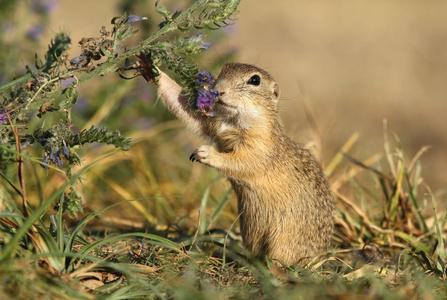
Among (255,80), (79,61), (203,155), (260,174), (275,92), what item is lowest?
(260,174)

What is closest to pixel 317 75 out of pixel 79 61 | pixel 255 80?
pixel 255 80

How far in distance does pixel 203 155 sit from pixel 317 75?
8.56 meters

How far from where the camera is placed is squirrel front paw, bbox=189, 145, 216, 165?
3945 mm

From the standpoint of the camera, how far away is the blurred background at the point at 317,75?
666 centimetres

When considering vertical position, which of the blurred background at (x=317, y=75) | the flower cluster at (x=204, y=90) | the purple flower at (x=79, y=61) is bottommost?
the blurred background at (x=317, y=75)

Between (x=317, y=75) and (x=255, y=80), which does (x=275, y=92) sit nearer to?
(x=255, y=80)

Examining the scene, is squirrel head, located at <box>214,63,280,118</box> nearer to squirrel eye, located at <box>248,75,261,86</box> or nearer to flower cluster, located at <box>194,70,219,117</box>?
squirrel eye, located at <box>248,75,261,86</box>

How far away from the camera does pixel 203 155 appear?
156 inches

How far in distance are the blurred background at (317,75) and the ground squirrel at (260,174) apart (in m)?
0.56

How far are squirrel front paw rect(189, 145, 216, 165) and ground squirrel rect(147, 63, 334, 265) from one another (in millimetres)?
229

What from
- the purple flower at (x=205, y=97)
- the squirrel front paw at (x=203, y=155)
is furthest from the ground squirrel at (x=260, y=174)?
the purple flower at (x=205, y=97)

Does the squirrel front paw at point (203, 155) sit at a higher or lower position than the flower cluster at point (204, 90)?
lower

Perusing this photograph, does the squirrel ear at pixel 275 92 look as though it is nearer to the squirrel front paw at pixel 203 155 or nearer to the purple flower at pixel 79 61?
the squirrel front paw at pixel 203 155

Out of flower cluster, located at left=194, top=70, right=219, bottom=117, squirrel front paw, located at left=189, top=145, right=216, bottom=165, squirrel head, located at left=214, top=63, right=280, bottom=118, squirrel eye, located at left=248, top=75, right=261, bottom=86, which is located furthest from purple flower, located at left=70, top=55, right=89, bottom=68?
squirrel eye, located at left=248, top=75, right=261, bottom=86
